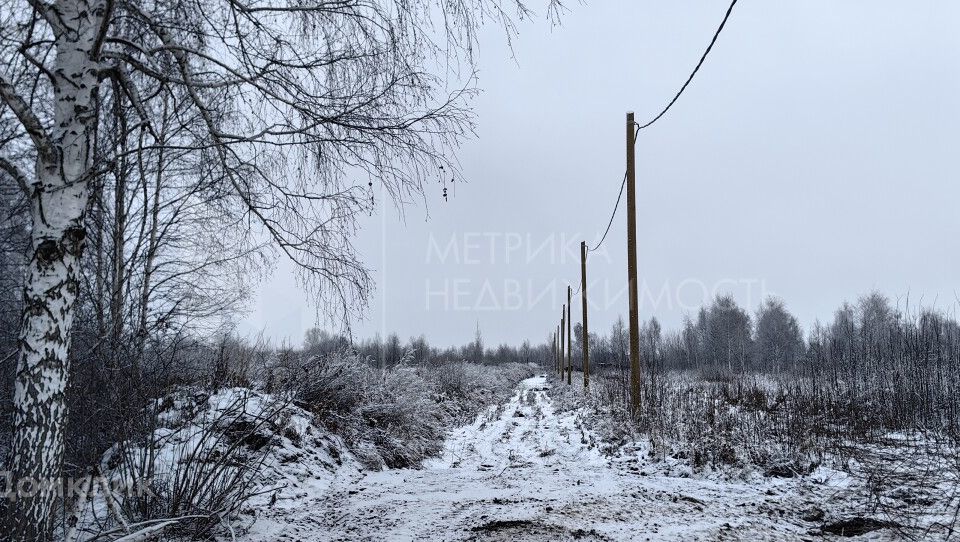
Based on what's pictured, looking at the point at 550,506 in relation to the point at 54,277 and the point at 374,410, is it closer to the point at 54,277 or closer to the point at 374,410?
the point at 54,277

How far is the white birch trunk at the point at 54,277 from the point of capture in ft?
8.54

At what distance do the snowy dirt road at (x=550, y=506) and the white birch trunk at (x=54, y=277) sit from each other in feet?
4.42

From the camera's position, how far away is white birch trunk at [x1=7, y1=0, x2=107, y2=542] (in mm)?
2604

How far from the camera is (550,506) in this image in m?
3.80

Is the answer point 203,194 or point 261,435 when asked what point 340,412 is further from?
point 203,194

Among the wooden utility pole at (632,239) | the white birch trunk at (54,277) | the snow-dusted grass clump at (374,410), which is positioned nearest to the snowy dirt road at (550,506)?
the snow-dusted grass clump at (374,410)

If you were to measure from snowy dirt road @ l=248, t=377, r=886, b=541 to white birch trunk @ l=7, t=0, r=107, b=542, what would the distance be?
1346 millimetres

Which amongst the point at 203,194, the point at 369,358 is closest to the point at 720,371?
the point at 369,358

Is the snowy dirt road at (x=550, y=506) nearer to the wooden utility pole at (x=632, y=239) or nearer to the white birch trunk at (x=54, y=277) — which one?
the white birch trunk at (x=54, y=277)

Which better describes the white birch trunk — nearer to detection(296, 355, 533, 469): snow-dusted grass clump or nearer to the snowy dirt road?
the snowy dirt road

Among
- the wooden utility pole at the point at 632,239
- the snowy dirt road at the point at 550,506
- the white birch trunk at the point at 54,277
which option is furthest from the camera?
the wooden utility pole at the point at 632,239

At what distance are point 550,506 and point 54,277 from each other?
3488mm

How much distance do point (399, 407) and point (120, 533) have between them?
5397 millimetres

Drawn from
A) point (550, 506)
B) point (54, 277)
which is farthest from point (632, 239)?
point (54, 277)
